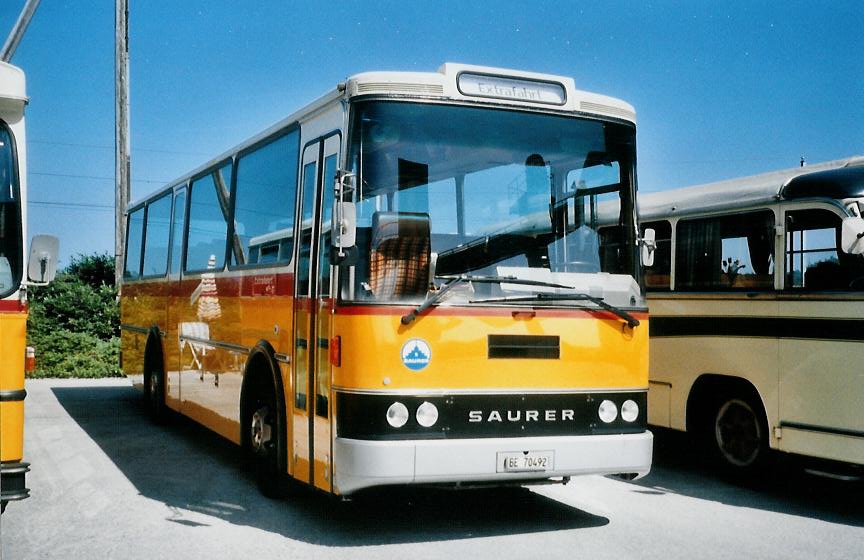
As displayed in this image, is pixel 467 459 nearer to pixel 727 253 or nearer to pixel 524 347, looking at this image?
pixel 524 347

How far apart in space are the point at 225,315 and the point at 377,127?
12.2 ft

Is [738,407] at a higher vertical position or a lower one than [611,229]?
lower

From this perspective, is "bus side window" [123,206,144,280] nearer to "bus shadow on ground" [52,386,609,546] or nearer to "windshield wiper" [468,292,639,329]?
"bus shadow on ground" [52,386,609,546]

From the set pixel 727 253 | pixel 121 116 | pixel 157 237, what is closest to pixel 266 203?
pixel 727 253

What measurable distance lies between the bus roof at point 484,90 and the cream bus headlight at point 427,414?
7.15 ft

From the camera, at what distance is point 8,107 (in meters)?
6.62

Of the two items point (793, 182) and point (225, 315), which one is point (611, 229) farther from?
point (225, 315)

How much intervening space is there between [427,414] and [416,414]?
3.1 inches

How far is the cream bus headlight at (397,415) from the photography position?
6.70 metres

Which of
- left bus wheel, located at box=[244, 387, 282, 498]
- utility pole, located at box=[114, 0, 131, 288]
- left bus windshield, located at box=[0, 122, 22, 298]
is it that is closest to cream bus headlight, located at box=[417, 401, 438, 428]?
left bus wheel, located at box=[244, 387, 282, 498]

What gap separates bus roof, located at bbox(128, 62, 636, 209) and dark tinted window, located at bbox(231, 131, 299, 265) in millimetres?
825

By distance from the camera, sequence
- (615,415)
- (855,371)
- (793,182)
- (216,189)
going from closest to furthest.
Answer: (615,415) → (855,371) → (793,182) → (216,189)

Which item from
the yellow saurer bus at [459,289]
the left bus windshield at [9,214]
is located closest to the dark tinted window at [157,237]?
the yellow saurer bus at [459,289]

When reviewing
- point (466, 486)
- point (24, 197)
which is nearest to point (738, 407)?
point (466, 486)
